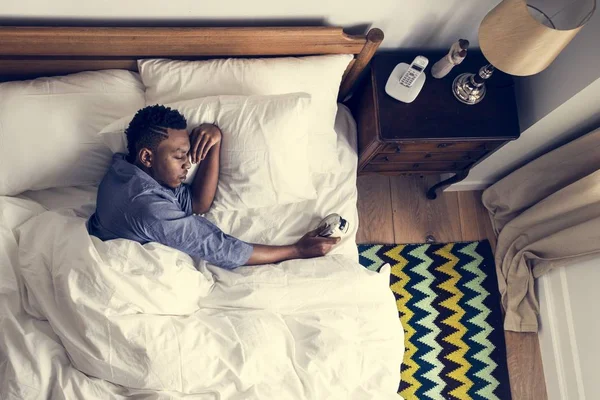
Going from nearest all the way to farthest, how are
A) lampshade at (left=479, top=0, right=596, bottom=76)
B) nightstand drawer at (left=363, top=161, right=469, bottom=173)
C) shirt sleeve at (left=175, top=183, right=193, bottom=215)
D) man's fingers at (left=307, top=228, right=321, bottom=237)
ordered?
lampshade at (left=479, top=0, right=596, bottom=76), shirt sleeve at (left=175, top=183, right=193, bottom=215), man's fingers at (left=307, top=228, right=321, bottom=237), nightstand drawer at (left=363, top=161, right=469, bottom=173)

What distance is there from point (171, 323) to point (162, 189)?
379 millimetres

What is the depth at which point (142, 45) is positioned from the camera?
5.39 ft

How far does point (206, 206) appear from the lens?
1654 millimetres

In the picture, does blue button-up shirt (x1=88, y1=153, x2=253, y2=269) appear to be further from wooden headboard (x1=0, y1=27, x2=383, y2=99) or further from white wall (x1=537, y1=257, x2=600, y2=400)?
white wall (x1=537, y1=257, x2=600, y2=400)

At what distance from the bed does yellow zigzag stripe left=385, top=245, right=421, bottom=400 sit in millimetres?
436

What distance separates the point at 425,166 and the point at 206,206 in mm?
879

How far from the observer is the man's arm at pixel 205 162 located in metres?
1.55

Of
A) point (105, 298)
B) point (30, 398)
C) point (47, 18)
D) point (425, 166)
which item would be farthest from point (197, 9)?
point (30, 398)

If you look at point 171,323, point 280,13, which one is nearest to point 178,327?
point 171,323

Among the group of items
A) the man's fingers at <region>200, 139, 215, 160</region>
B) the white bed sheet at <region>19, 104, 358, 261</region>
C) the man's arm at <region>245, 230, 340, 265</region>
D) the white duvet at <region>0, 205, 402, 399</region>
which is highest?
the man's fingers at <region>200, 139, 215, 160</region>

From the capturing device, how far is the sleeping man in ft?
4.94

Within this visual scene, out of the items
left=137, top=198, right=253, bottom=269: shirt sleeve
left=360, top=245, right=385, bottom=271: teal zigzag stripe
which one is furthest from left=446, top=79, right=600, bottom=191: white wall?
left=137, top=198, right=253, bottom=269: shirt sleeve

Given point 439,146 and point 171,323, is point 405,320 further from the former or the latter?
point 171,323

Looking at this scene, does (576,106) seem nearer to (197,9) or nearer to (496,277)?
(496,277)
